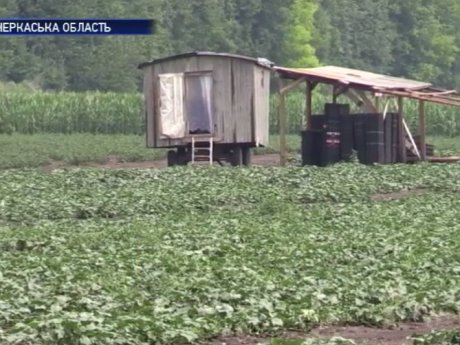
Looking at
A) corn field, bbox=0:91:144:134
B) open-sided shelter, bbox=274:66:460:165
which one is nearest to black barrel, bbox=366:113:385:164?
open-sided shelter, bbox=274:66:460:165

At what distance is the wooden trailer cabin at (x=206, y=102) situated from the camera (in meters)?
33.8

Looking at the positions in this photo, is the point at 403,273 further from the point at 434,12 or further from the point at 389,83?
the point at 434,12

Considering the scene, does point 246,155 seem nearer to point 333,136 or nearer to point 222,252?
point 333,136

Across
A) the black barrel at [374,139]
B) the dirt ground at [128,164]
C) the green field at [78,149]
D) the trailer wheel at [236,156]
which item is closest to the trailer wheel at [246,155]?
the trailer wheel at [236,156]

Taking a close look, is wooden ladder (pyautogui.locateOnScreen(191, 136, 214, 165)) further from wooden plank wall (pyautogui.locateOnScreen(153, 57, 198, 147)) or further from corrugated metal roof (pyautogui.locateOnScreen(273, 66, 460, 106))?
corrugated metal roof (pyautogui.locateOnScreen(273, 66, 460, 106))

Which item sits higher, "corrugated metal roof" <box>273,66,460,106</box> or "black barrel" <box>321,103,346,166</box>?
"corrugated metal roof" <box>273,66,460,106</box>

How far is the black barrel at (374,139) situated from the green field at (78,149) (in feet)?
21.6

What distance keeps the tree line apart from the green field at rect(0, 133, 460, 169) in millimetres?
21826

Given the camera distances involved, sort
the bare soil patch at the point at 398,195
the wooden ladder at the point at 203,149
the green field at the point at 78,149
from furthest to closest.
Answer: the green field at the point at 78,149, the wooden ladder at the point at 203,149, the bare soil patch at the point at 398,195

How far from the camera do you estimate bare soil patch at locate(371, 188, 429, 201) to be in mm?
25348

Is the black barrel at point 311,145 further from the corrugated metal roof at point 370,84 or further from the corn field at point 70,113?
the corn field at point 70,113

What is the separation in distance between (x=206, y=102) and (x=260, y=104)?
1640mm

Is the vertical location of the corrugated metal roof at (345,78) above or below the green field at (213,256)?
above

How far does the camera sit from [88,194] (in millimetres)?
23906
